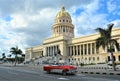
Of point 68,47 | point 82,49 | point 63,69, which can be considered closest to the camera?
point 63,69

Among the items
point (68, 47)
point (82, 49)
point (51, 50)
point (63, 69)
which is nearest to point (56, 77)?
point (63, 69)

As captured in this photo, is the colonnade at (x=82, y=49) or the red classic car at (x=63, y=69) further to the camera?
the colonnade at (x=82, y=49)

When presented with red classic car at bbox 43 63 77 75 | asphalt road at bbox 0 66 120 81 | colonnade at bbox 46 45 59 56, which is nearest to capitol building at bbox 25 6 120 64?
colonnade at bbox 46 45 59 56

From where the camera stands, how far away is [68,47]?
134000mm

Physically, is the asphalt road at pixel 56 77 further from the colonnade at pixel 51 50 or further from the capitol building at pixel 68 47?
the colonnade at pixel 51 50

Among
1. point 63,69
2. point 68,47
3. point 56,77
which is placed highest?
point 68,47

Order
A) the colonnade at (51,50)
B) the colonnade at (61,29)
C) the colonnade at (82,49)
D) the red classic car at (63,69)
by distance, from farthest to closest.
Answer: the colonnade at (61,29), the colonnade at (51,50), the colonnade at (82,49), the red classic car at (63,69)

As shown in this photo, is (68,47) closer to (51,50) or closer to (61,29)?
(51,50)

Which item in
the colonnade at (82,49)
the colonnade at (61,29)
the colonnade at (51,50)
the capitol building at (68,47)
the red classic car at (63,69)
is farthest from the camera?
the colonnade at (61,29)

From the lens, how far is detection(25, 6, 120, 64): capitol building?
111250 mm

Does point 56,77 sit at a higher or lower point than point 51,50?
lower

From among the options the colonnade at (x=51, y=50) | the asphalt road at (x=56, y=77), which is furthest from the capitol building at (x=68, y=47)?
the asphalt road at (x=56, y=77)

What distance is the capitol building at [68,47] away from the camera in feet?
365

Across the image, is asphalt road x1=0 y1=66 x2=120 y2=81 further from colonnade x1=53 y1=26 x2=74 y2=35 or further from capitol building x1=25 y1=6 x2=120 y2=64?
colonnade x1=53 y1=26 x2=74 y2=35
